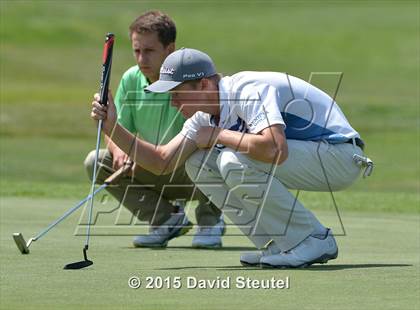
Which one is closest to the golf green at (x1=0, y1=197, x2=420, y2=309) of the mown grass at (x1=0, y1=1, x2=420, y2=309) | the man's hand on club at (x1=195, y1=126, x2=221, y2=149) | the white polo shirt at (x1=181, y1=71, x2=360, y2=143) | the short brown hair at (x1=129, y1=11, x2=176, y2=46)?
the mown grass at (x1=0, y1=1, x2=420, y2=309)

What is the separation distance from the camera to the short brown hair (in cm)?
845

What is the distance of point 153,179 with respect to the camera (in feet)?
29.1

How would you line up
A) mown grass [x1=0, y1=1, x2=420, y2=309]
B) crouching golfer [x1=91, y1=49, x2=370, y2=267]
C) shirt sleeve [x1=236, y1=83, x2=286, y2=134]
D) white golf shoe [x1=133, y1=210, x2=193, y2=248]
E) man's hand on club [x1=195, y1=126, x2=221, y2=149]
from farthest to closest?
white golf shoe [x1=133, y1=210, x2=193, y2=248], man's hand on club [x1=195, y1=126, x2=221, y2=149], crouching golfer [x1=91, y1=49, x2=370, y2=267], shirt sleeve [x1=236, y1=83, x2=286, y2=134], mown grass [x1=0, y1=1, x2=420, y2=309]

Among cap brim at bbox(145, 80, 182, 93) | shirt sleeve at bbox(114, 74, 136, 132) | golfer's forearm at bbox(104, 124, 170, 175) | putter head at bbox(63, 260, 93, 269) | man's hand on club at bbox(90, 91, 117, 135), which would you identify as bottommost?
putter head at bbox(63, 260, 93, 269)

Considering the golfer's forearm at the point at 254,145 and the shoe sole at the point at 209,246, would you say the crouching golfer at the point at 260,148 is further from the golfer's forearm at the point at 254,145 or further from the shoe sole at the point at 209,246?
the shoe sole at the point at 209,246

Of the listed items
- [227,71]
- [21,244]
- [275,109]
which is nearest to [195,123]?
[275,109]

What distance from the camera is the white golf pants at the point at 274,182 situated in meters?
6.64

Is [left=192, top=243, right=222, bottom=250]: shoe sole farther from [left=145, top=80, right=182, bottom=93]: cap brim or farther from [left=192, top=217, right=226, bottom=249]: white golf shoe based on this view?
[left=145, top=80, right=182, bottom=93]: cap brim

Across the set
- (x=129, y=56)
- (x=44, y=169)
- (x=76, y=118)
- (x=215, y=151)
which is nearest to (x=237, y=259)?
(x=215, y=151)

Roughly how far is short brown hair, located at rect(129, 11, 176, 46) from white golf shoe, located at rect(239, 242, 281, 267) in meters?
2.21

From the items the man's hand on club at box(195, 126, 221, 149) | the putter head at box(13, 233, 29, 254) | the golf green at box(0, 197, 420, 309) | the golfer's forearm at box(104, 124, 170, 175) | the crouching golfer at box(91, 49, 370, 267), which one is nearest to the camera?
the golf green at box(0, 197, 420, 309)

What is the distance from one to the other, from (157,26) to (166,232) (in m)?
1.60

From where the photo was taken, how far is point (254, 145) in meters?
6.38

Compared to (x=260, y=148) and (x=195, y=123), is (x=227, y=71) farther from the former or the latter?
(x=260, y=148)
